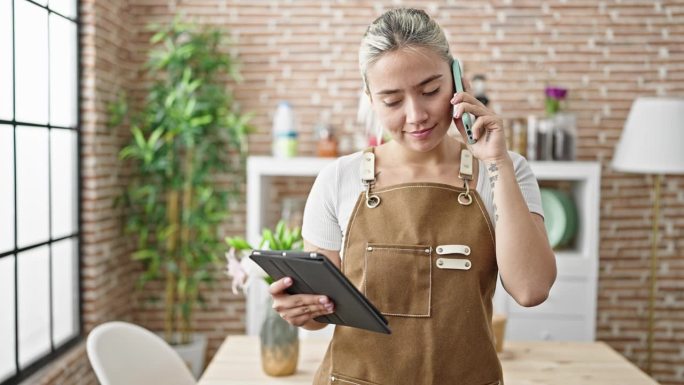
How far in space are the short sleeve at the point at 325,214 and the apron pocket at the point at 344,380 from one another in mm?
297

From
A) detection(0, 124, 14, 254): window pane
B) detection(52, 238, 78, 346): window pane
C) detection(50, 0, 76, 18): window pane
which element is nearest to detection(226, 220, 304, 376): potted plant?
detection(0, 124, 14, 254): window pane

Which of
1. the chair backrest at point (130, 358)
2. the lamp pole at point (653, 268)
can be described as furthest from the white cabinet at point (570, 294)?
the chair backrest at point (130, 358)

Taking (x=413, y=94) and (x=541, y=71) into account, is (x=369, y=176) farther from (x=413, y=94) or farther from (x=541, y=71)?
(x=541, y=71)

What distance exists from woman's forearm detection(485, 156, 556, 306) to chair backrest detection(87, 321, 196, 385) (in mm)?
1267

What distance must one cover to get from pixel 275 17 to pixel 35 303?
2288mm

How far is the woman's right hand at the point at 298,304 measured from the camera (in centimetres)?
143

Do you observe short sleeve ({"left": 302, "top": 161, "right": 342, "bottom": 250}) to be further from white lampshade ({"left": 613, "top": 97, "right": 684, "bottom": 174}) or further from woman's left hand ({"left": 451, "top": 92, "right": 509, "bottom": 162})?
white lampshade ({"left": 613, "top": 97, "right": 684, "bottom": 174})

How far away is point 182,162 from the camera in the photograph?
14.7 feet

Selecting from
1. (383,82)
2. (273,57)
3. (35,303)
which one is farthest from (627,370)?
(273,57)

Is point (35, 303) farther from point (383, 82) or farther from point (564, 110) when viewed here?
point (564, 110)

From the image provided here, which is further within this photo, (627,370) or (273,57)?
(273,57)

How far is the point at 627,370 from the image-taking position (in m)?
2.37

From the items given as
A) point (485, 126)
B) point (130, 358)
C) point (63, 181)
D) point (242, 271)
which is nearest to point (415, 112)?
point (485, 126)

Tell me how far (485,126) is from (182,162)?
332 centimetres
